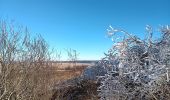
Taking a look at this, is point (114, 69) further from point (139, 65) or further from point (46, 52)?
point (46, 52)

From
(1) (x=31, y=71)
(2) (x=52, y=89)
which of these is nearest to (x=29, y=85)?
(1) (x=31, y=71)

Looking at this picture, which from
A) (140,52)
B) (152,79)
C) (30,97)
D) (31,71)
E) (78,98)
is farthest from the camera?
(78,98)

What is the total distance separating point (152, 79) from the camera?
621 centimetres

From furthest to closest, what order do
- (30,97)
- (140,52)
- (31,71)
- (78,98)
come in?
(78,98), (31,71), (30,97), (140,52)

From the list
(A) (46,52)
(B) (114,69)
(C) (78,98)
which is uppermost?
(A) (46,52)

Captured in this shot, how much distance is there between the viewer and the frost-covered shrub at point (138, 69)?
20.3 ft

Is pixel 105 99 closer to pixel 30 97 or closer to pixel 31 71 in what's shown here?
pixel 30 97

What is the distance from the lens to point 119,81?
6.91 meters

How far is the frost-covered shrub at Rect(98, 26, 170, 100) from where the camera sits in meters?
6.18

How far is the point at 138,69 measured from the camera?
254 inches

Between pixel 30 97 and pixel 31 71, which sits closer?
pixel 30 97

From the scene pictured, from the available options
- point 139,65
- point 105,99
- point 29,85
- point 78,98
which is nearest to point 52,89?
point 78,98

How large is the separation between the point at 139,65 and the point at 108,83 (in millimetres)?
922

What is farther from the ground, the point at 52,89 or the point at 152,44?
the point at 152,44
